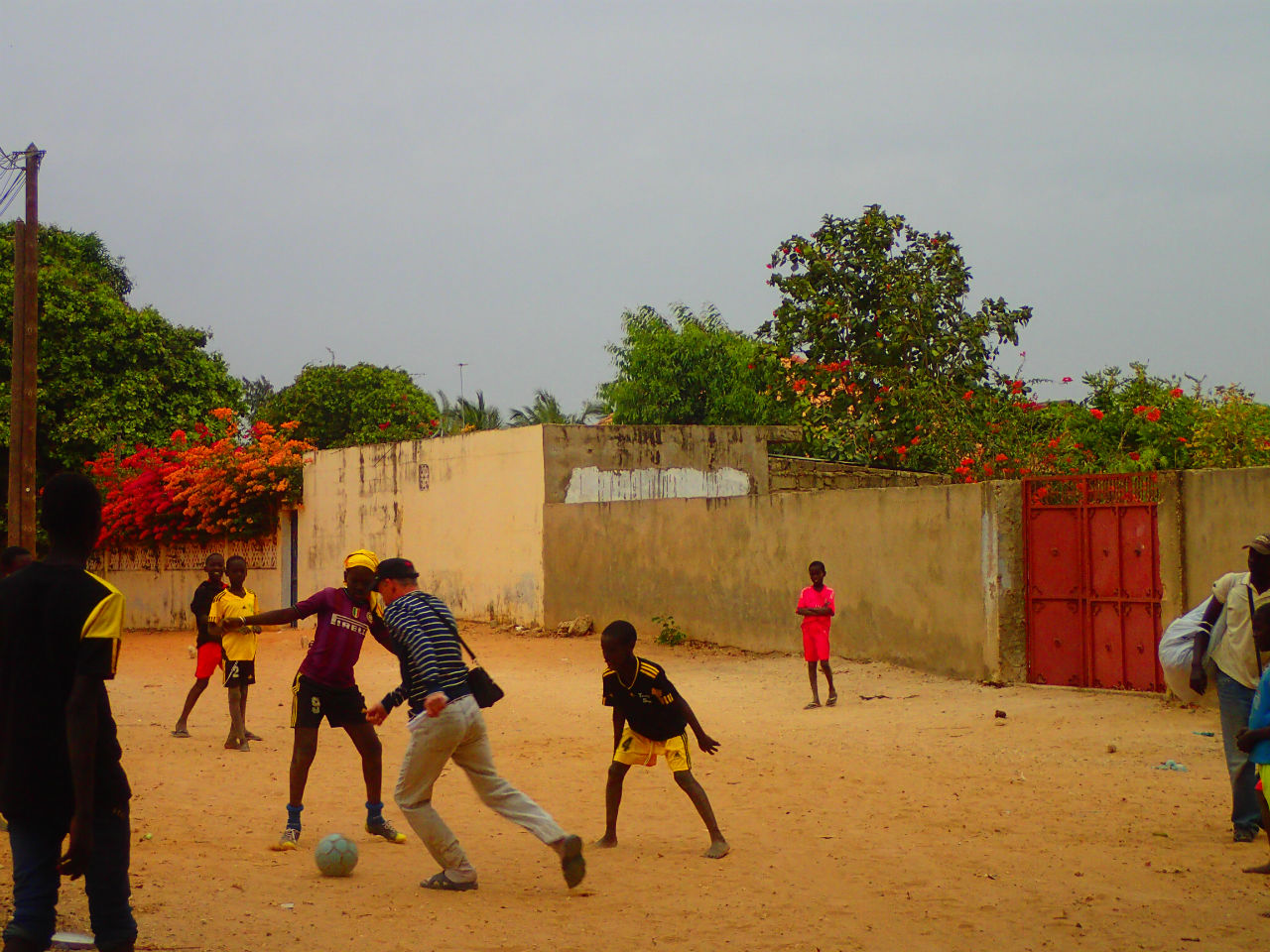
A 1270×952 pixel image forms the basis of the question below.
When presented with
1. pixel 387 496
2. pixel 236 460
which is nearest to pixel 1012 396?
pixel 387 496

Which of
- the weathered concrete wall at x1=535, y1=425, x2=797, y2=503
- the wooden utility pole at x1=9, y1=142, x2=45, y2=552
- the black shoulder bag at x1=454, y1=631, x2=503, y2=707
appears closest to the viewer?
the black shoulder bag at x1=454, y1=631, x2=503, y2=707

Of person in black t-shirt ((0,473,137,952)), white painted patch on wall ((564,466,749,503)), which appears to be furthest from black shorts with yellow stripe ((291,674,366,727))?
white painted patch on wall ((564,466,749,503))

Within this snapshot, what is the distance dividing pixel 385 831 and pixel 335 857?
988mm

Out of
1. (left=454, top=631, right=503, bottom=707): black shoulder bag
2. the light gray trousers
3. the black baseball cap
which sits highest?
the black baseball cap

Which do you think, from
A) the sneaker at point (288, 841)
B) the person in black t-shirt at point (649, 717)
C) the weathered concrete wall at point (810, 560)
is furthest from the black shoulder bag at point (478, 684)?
the weathered concrete wall at point (810, 560)

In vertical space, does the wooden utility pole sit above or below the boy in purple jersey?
above

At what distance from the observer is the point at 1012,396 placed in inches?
809

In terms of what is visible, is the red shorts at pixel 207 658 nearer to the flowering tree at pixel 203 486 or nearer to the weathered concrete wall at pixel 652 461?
the weathered concrete wall at pixel 652 461

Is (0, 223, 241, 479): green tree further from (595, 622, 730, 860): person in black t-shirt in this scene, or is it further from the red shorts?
(595, 622, 730, 860): person in black t-shirt

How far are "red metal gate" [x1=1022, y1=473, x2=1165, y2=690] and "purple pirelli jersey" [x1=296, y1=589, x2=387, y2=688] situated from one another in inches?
296

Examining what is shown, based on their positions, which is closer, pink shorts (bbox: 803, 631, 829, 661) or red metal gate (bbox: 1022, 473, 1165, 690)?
red metal gate (bbox: 1022, 473, 1165, 690)

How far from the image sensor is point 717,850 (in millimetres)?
6910

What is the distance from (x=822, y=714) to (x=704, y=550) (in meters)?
6.13

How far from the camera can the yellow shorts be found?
22.5 ft
